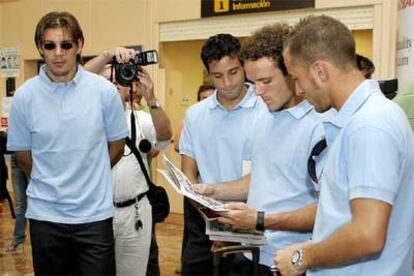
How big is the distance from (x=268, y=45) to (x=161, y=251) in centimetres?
317

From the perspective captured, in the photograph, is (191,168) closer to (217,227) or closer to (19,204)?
(217,227)

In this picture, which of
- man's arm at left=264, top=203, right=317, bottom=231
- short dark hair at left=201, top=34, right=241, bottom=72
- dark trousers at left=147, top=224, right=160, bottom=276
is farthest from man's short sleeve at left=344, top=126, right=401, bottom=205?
dark trousers at left=147, top=224, right=160, bottom=276

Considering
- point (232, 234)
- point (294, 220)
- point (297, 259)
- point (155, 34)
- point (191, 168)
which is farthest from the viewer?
point (155, 34)

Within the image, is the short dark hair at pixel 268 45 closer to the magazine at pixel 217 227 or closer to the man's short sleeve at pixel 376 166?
the magazine at pixel 217 227

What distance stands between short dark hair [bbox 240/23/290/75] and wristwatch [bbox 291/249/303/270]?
0.67m

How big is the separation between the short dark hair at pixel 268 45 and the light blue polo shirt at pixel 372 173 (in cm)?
48

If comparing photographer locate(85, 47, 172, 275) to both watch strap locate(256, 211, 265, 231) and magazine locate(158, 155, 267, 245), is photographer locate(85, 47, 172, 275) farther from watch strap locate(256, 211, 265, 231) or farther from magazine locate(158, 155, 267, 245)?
watch strap locate(256, 211, 265, 231)

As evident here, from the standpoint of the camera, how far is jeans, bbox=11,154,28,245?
4500mm

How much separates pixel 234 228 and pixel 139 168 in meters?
0.98

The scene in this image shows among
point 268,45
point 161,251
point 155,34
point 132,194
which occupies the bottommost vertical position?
point 161,251

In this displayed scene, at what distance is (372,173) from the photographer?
1082 mm

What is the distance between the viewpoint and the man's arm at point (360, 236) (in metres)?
1.08

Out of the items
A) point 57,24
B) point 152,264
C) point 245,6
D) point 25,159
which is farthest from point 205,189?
point 245,6

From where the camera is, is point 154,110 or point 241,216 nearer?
point 241,216
